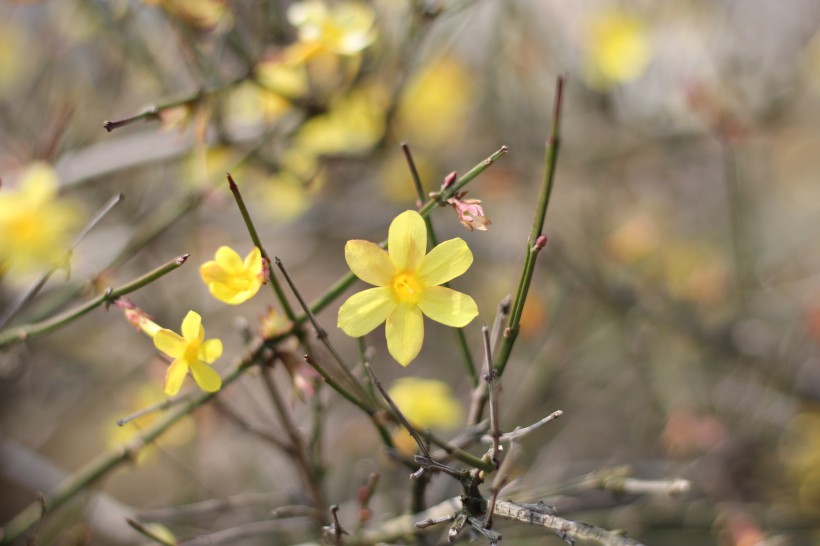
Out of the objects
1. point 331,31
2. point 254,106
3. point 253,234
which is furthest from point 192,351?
point 254,106

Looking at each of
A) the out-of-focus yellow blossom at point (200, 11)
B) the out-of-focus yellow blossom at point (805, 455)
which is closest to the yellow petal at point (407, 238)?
the out-of-focus yellow blossom at point (200, 11)

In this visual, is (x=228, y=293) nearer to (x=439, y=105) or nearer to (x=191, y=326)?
Answer: (x=191, y=326)

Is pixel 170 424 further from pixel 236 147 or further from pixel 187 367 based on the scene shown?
pixel 236 147

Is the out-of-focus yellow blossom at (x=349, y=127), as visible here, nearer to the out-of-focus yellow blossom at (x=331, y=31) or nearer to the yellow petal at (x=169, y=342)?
the out-of-focus yellow blossom at (x=331, y=31)

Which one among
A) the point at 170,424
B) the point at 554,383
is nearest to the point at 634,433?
the point at 554,383

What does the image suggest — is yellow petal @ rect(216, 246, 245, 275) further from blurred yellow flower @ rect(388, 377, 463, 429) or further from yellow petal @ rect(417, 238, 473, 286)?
blurred yellow flower @ rect(388, 377, 463, 429)

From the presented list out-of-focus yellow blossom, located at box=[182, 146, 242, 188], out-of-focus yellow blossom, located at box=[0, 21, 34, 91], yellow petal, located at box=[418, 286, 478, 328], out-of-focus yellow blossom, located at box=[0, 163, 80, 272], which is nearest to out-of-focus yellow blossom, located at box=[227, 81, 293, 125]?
out-of-focus yellow blossom, located at box=[182, 146, 242, 188]
